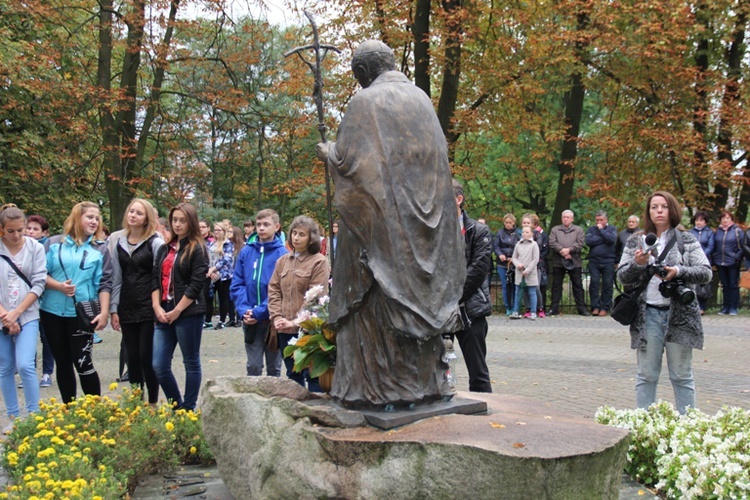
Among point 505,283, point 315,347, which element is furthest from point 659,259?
point 505,283

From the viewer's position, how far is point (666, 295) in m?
5.82

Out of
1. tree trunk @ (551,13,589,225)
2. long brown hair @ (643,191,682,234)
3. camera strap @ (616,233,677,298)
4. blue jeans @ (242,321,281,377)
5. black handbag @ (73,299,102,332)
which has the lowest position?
blue jeans @ (242,321,281,377)

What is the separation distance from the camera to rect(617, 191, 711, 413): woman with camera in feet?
19.0

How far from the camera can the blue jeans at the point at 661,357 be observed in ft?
19.3

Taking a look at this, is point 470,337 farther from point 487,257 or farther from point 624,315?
point 624,315

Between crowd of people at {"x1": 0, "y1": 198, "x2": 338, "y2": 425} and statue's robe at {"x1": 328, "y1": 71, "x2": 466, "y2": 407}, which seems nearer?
statue's robe at {"x1": 328, "y1": 71, "x2": 466, "y2": 407}

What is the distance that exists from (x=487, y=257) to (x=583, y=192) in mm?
12971

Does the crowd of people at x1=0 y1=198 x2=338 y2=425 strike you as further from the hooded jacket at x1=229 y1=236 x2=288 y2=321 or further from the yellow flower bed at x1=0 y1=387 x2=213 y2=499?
the yellow flower bed at x1=0 y1=387 x2=213 y2=499

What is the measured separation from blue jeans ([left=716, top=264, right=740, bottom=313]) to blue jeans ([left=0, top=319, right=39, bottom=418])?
1309 cm

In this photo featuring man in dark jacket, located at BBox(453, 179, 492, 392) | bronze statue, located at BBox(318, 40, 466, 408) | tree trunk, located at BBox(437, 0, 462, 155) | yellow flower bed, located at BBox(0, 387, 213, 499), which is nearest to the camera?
bronze statue, located at BBox(318, 40, 466, 408)

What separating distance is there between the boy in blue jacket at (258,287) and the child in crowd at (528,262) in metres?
8.28

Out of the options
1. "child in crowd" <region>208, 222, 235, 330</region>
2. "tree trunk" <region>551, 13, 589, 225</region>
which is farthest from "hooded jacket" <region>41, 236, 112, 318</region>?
Answer: "tree trunk" <region>551, 13, 589, 225</region>

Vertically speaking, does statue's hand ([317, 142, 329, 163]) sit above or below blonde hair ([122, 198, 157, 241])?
above

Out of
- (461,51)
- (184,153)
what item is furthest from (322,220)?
(461,51)
